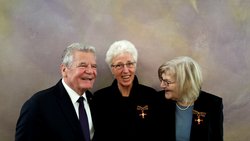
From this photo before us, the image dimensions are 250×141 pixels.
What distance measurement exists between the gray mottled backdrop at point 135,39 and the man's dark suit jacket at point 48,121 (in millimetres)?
673

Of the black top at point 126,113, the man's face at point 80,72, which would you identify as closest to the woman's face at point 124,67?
the black top at point 126,113

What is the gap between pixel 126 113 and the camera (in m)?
2.65

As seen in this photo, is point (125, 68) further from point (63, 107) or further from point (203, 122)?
point (203, 122)

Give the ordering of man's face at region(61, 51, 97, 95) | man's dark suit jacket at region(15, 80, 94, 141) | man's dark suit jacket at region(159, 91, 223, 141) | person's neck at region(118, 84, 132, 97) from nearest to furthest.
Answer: man's dark suit jacket at region(15, 80, 94, 141), man's face at region(61, 51, 97, 95), man's dark suit jacket at region(159, 91, 223, 141), person's neck at region(118, 84, 132, 97)

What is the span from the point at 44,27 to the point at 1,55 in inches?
17.4

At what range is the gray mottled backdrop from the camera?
8.84 ft

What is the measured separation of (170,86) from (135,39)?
1.99 ft

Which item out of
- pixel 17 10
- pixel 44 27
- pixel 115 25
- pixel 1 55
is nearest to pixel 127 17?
pixel 115 25

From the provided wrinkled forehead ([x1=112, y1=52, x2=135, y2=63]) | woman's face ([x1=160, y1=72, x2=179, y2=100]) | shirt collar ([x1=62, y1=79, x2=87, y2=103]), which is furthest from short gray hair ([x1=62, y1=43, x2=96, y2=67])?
woman's face ([x1=160, y1=72, x2=179, y2=100])

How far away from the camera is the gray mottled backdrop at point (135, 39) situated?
2.69 m

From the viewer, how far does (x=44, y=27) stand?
8.90ft

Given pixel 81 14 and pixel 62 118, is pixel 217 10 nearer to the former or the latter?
pixel 81 14

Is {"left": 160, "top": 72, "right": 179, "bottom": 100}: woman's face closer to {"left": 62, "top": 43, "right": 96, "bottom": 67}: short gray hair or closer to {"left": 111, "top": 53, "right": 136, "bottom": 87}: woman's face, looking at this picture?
{"left": 111, "top": 53, "right": 136, "bottom": 87}: woman's face

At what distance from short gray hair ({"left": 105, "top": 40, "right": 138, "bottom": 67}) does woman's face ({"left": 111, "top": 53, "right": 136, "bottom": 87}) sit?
29mm
